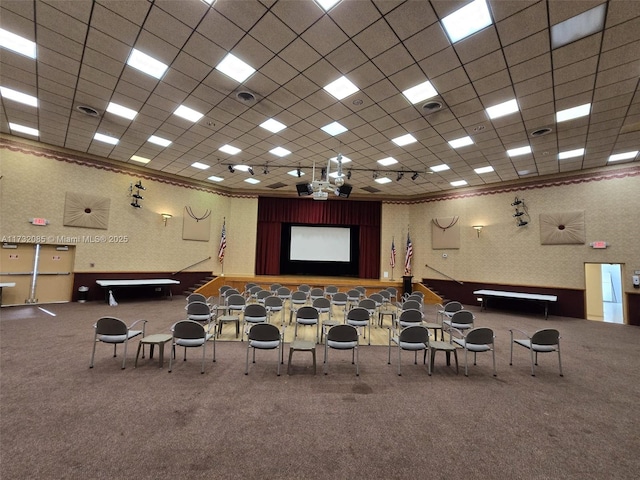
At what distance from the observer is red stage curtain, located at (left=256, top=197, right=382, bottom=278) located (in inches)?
587

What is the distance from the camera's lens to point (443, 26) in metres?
4.19

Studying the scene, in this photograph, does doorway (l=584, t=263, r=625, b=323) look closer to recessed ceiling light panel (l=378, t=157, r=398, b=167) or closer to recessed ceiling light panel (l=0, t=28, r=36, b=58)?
recessed ceiling light panel (l=378, t=157, r=398, b=167)

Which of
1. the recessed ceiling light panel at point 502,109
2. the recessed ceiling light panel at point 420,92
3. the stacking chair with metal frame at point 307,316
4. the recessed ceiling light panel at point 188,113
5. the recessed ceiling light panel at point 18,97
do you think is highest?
the recessed ceiling light panel at point 188,113

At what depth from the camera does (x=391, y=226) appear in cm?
1462

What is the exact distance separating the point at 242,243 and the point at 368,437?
12.4 meters

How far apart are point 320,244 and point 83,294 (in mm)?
10186

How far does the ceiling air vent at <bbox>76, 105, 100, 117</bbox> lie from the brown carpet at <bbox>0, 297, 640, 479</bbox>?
5.35 m

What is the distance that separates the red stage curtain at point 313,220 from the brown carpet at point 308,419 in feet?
31.9

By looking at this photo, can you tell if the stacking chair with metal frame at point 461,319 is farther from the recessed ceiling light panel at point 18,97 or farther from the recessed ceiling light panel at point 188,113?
the recessed ceiling light panel at point 18,97

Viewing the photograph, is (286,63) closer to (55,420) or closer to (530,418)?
(55,420)

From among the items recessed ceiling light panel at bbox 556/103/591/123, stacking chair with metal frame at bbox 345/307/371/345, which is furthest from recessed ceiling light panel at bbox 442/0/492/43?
stacking chair with metal frame at bbox 345/307/371/345

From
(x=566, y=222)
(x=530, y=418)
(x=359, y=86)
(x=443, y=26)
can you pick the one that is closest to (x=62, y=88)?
(x=359, y=86)

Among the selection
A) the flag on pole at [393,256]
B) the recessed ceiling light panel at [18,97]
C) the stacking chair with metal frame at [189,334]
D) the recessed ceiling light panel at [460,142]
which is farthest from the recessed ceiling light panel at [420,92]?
the flag on pole at [393,256]

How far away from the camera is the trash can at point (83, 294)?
32.8ft
